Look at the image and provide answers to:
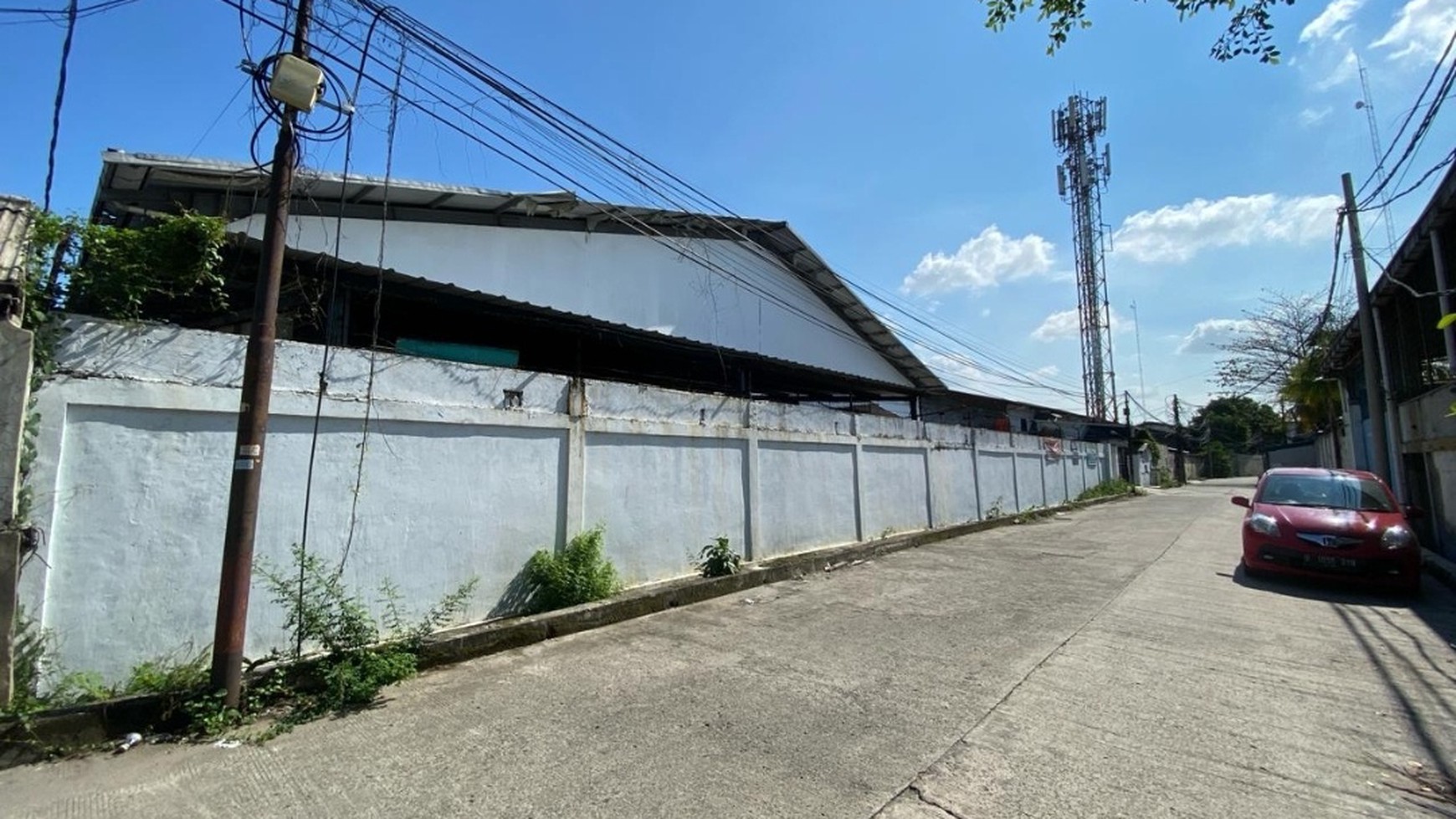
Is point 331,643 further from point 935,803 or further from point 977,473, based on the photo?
point 977,473

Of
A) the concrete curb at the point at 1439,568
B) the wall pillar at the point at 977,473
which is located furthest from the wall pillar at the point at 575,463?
the wall pillar at the point at 977,473

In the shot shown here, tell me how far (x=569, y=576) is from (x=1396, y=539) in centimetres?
916

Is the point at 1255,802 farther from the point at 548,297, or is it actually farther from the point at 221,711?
the point at 548,297

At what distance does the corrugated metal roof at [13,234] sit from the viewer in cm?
373

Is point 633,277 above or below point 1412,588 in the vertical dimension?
above

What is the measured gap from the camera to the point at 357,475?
5.14 meters

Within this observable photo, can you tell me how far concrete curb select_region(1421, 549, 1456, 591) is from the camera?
8180 mm

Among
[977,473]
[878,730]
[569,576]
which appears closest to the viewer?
[878,730]

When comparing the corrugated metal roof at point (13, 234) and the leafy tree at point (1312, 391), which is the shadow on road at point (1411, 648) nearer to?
the corrugated metal roof at point (13, 234)

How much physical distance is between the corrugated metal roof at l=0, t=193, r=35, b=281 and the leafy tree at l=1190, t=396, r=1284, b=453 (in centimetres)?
7660

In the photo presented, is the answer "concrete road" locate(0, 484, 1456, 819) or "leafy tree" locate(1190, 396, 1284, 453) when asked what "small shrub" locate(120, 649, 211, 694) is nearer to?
"concrete road" locate(0, 484, 1456, 819)

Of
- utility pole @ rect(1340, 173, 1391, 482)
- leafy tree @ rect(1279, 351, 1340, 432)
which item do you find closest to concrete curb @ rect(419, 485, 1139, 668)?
utility pole @ rect(1340, 173, 1391, 482)

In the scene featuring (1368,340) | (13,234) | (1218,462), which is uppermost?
(1368,340)

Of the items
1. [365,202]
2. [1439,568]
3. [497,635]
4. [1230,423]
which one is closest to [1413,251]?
[1439,568]
